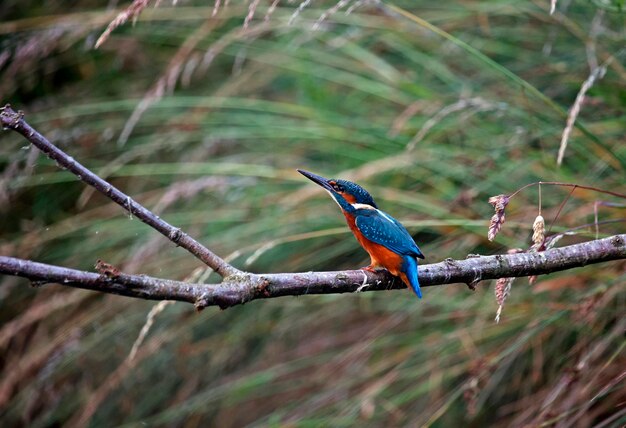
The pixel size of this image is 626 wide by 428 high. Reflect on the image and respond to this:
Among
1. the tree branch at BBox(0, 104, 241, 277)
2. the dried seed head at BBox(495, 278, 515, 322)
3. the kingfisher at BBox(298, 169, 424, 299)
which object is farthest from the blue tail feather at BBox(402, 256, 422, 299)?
the tree branch at BBox(0, 104, 241, 277)

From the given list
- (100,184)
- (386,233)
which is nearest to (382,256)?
(386,233)

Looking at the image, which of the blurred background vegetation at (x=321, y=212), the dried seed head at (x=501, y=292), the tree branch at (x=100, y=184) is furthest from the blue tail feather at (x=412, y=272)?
the blurred background vegetation at (x=321, y=212)

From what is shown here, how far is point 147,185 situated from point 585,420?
2.32 m

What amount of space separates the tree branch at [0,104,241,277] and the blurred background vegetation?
0.87m

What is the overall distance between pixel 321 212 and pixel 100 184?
5.10ft

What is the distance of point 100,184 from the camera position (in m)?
1.39

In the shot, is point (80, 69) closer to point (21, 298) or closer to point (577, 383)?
point (21, 298)

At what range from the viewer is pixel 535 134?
2.56 m

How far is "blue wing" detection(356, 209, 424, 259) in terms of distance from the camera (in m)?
1.80

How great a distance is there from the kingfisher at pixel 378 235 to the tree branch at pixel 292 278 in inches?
2.0

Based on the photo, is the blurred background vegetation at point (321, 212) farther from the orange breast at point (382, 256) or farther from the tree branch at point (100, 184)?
the tree branch at point (100, 184)

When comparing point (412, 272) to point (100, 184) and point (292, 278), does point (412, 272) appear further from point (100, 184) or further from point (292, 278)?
point (100, 184)

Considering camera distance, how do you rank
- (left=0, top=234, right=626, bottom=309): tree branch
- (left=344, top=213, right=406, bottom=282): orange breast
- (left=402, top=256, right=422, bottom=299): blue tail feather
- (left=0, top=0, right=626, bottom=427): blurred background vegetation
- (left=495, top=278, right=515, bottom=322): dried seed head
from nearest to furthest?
(left=0, top=234, right=626, bottom=309): tree branch → (left=495, top=278, right=515, bottom=322): dried seed head → (left=402, top=256, right=422, bottom=299): blue tail feather → (left=344, top=213, right=406, bottom=282): orange breast → (left=0, top=0, right=626, bottom=427): blurred background vegetation

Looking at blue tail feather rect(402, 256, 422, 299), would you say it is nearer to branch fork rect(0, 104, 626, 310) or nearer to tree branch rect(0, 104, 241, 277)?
branch fork rect(0, 104, 626, 310)
